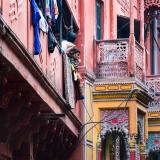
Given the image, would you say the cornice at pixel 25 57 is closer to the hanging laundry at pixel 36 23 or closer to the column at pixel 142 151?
the hanging laundry at pixel 36 23

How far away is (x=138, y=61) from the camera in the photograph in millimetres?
20391

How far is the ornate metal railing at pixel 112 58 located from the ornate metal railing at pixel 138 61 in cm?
30

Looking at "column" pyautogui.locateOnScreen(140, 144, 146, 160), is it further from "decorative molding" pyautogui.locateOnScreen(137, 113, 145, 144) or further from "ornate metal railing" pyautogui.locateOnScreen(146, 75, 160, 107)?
"ornate metal railing" pyautogui.locateOnScreen(146, 75, 160, 107)

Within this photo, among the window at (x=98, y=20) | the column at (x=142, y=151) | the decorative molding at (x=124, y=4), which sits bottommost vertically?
the column at (x=142, y=151)

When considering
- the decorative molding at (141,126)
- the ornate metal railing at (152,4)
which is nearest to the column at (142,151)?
the decorative molding at (141,126)

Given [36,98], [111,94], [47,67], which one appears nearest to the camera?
[36,98]

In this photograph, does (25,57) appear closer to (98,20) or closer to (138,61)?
(138,61)

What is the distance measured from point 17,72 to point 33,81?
100 cm

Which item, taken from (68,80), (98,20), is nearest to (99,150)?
(98,20)

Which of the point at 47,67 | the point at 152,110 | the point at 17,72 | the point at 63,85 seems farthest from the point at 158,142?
the point at 17,72

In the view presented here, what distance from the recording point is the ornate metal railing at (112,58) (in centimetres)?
1989

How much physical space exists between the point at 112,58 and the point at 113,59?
3 cm

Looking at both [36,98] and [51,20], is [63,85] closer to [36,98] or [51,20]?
[51,20]

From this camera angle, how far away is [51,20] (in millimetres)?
14031
